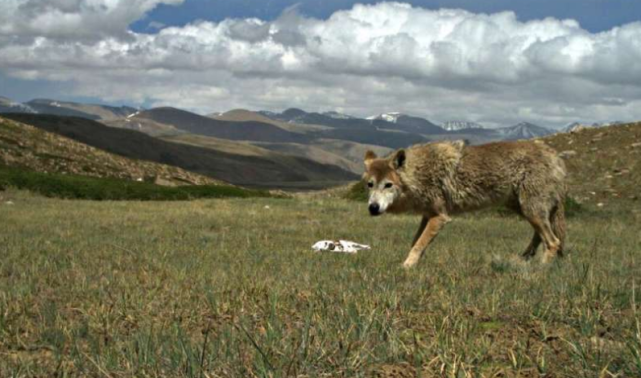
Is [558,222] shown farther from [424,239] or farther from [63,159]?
[63,159]

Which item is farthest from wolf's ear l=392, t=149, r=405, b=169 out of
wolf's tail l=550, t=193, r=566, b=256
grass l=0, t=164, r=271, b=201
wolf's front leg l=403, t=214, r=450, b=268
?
grass l=0, t=164, r=271, b=201

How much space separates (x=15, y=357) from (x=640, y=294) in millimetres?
5857

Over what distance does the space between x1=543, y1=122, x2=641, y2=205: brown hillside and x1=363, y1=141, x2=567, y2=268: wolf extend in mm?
15816

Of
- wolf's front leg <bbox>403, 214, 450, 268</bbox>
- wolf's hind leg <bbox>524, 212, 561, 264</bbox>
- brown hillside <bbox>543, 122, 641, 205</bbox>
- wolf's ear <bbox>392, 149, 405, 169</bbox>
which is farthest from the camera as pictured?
brown hillside <bbox>543, 122, 641, 205</bbox>

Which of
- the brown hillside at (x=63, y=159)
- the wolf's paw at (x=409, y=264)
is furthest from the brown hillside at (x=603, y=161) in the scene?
the brown hillside at (x=63, y=159)

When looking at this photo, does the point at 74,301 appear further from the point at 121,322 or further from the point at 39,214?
the point at 39,214

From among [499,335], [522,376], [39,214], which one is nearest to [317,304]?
[499,335]

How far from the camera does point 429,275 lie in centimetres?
887

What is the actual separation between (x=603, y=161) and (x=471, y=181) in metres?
22.0

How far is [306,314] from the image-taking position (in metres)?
6.00

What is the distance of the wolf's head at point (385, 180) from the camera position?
11.7m

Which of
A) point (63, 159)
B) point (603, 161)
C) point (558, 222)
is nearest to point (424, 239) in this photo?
point (558, 222)

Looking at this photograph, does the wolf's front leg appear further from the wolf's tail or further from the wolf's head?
the wolf's tail

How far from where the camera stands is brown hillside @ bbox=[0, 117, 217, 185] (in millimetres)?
67500
